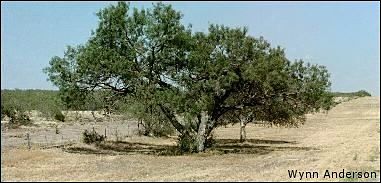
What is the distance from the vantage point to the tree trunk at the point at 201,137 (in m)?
32.9

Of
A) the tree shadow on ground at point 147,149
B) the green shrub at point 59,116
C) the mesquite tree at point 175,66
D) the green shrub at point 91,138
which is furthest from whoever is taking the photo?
the green shrub at point 59,116

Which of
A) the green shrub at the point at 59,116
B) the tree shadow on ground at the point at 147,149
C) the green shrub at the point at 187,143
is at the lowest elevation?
the tree shadow on ground at the point at 147,149

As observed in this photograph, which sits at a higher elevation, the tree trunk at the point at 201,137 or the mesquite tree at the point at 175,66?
the mesquite tree at the point at 175,66

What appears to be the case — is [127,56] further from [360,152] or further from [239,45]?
[360,152]

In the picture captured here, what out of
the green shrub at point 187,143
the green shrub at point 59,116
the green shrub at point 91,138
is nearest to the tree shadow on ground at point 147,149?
the green shrub at point 187,143

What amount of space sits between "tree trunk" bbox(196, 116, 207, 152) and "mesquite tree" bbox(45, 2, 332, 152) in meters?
0.90

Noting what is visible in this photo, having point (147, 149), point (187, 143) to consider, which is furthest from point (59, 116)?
point (187, 143)

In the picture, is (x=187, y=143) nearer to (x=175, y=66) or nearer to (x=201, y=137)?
(x=201, y=137)

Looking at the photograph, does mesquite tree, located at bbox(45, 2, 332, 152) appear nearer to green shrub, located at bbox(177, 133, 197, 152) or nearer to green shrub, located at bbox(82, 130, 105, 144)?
green shrub, located at bbox(177, 133, 197, 152)

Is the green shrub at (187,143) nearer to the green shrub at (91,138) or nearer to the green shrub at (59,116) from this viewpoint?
the green shrub at (91,138)

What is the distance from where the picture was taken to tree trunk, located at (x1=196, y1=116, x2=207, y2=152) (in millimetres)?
32906

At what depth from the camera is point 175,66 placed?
31.4 m

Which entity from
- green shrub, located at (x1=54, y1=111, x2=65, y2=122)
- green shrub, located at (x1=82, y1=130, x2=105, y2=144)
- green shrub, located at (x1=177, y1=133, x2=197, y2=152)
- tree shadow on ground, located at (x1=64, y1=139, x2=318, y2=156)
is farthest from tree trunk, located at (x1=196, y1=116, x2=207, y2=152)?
green shrub, located at (x1=54, y1=111, x2=65, y2=122)

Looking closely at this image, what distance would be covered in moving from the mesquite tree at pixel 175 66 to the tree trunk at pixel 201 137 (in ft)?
2.95
